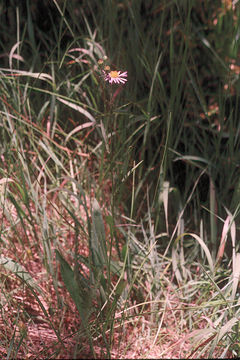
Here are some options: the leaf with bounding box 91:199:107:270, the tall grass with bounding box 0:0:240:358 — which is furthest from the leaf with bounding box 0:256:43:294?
the leaf with bounding box 91:199:107:270

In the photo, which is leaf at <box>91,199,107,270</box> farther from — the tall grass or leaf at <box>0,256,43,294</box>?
leaf at <box>0,256,43,294</box>

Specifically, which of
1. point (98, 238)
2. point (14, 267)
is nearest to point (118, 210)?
point (98, 238)

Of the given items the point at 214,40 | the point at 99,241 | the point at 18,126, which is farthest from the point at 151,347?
the point at 214,40

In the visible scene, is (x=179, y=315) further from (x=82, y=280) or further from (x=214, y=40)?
(x=214, y=40)

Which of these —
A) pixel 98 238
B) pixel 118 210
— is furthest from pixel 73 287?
pixel 118 210

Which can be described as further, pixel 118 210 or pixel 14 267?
pixel 118 210

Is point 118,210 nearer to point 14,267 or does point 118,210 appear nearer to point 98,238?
point 98,238

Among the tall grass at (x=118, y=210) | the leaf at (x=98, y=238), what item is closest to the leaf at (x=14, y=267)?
the tall grass at (x=118, y=210)

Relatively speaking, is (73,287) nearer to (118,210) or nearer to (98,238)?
(98,238)

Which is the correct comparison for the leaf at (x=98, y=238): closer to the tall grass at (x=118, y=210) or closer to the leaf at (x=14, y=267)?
the tall grass at (x=118, y=210)
